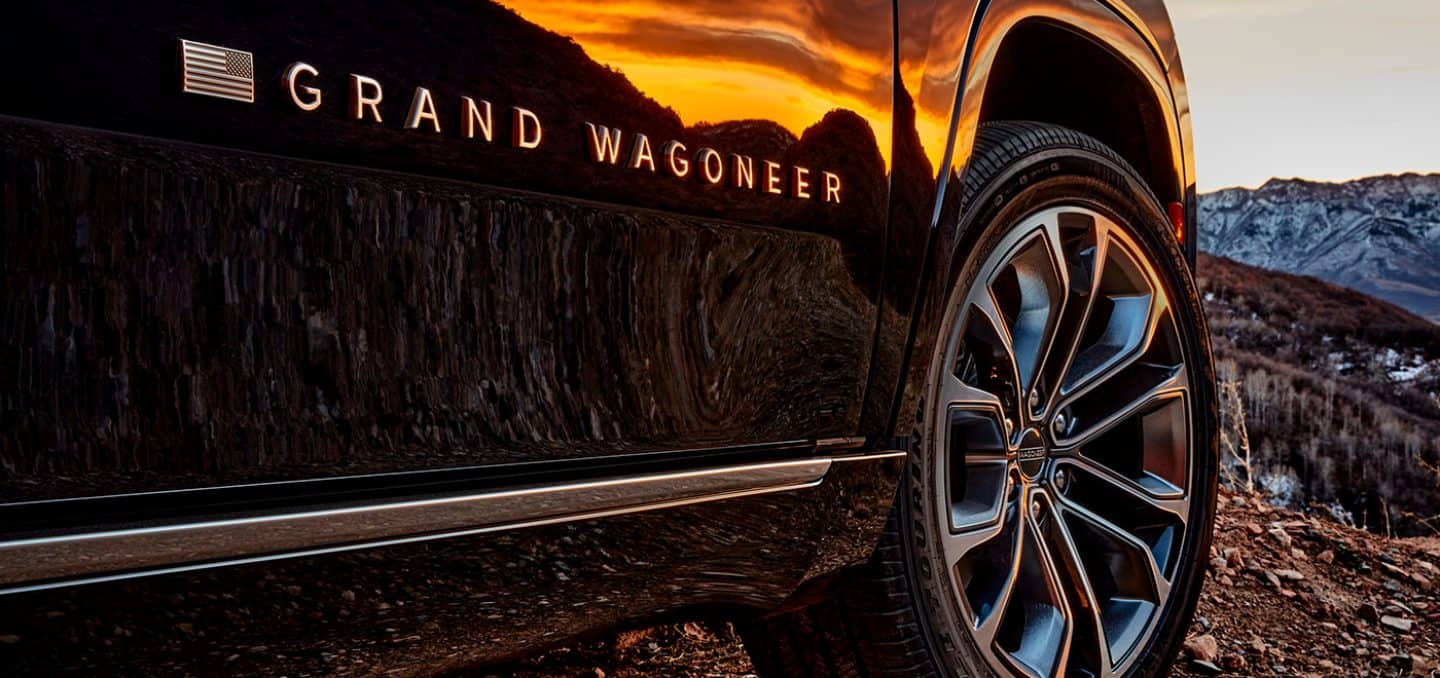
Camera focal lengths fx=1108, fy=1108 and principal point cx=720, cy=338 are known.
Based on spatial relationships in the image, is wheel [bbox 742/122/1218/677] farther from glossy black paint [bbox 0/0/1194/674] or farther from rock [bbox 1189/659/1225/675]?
rock [bbox 1189/659/1225/675]

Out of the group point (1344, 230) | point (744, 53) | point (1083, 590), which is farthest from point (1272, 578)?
point (1344, 230)

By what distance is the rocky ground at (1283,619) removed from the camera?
99.9 inches

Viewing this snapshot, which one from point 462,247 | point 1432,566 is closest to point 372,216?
point 462,247

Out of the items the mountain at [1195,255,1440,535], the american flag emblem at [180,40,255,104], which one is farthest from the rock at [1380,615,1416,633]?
the american flag emblem at [180,40,255,104]

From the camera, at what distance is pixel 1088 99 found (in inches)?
96.8

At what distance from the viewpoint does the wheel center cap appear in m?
1.95

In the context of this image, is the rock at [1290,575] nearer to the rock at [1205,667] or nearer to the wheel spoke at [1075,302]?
the rock at [1205,667]

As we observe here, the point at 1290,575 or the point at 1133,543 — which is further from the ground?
the point at 1133,543

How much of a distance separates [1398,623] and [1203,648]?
3.10 ft

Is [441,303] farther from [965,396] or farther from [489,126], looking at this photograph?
[965,396]

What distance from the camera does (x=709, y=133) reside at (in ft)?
4.15

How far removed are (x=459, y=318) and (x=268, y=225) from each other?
198mm

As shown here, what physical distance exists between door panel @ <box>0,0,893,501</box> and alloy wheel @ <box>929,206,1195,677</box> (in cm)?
51

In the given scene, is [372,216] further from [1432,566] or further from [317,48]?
[1432,566]
